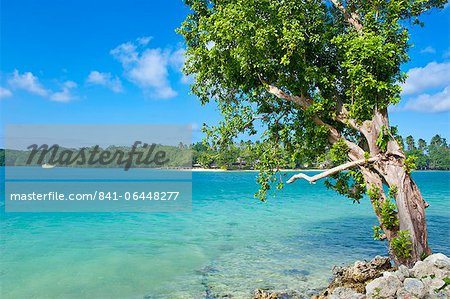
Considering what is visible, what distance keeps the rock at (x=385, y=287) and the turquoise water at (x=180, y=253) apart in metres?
2.49

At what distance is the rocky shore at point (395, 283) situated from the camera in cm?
780

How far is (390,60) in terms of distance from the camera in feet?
35.1

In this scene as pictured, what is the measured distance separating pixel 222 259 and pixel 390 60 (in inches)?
348

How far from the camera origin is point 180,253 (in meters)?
15.9

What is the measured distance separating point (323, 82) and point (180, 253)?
8878mm

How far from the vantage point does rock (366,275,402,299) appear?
7993mm

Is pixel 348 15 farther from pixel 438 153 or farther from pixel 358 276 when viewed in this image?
pixel 438 153

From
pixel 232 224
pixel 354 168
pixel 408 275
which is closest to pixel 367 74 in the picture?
pixel 354 168

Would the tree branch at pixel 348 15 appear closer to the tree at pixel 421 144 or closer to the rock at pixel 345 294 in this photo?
the rock at pixel 345 294

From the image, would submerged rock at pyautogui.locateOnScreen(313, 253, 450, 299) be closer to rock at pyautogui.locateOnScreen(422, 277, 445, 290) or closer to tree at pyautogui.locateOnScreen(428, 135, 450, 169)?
rock at pyautogui.locateOnScreen(422, 277, 445, 290)
